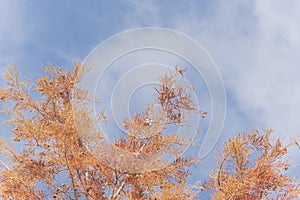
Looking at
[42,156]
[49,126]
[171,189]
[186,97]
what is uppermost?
[186,97]

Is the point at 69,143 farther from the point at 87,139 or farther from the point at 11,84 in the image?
the point at 11,84

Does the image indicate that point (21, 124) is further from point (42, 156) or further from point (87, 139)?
point (87, 139)

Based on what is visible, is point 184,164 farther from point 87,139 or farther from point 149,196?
point 87,139

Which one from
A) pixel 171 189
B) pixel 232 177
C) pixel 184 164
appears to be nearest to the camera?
pixel 171 189

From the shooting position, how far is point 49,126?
17.9 feet

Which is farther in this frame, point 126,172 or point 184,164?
point 184,164

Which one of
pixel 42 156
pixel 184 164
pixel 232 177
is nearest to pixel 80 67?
pixel 42 156

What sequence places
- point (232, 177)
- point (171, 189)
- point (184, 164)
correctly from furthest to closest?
1. point (184, 164)
2. point (232, 177)
3. point (171, 189)

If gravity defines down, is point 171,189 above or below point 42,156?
below

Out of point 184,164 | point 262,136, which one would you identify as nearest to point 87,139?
point 184,164

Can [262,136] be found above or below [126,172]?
above

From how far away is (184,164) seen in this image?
6.00m

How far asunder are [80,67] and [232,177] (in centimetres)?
242

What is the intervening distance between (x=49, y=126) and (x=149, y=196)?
58.6 inches
